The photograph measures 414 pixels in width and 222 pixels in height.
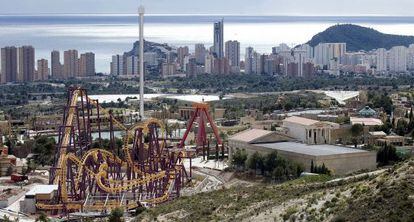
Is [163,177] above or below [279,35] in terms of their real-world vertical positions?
below

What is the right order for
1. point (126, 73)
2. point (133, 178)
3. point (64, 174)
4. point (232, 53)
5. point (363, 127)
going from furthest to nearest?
point (232, 53) → point (126, 73) → point (363, 127) → point (133, 178) → point (64, 174)

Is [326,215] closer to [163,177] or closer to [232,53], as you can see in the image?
[163,177]

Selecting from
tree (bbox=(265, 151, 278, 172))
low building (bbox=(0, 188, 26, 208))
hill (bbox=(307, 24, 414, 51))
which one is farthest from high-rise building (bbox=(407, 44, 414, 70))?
low building (bbox=(0, 188, 26, 208))

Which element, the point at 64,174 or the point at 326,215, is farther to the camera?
the point at 64,174

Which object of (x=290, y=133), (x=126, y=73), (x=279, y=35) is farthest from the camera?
(x=279, y=35)

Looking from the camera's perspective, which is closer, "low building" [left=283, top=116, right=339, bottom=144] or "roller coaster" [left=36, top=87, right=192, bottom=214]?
"roller coaster" [left=36, top=87, right=192, bottom=214]

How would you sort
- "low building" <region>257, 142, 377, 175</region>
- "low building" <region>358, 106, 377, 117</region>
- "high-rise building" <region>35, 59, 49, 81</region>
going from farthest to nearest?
"high-rise building" <region>35, 59, 49, 81</region> → "low building" <region>358, 106, 377, 117</region> → "low building" <region>257, 142, 377, 175</region>

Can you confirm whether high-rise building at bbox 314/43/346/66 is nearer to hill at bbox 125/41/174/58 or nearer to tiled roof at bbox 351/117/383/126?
hill at bbox 125/41/174/58

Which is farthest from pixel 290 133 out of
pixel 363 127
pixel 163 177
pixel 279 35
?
pixel 279 35
